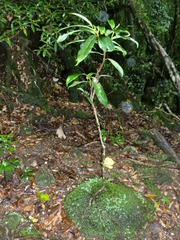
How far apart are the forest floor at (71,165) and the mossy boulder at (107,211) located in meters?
0.11

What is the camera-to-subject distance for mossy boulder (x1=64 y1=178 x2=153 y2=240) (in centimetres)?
250

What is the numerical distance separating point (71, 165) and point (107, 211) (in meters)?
0.90

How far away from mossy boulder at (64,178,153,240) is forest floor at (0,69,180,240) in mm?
108

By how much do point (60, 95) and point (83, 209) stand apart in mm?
2923

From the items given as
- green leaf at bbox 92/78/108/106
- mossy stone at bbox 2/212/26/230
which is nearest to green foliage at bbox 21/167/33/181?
mossy stone at bbox 2/212/26/230

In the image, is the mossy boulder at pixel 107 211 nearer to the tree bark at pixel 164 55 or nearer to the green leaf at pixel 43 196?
the green leaf at pixel 43 196

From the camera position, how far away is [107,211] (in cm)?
262

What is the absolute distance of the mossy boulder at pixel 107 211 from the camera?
2500mm

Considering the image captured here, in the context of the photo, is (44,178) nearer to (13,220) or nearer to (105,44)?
(13,220)

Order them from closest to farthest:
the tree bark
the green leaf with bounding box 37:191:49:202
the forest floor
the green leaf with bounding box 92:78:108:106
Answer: the green leaf with bounding box 92:78:108:106 < the forest floor < the green leaf with bounding box 37:191:49:202 < the tree bark

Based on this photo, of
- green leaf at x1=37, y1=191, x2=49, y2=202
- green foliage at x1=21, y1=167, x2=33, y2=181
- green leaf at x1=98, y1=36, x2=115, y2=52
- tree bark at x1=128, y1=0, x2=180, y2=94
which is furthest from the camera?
tree bark at x1=128, y1=0, x2=180, y2=94

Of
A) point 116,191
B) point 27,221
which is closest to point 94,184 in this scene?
point 116,191

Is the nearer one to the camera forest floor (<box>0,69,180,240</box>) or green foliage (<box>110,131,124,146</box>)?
forest floor (<box>0,69,180,240</box>)

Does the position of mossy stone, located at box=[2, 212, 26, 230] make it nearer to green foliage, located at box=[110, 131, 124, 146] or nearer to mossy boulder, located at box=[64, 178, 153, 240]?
mossy boulder, located at box=[64, 178, 153, 240]
